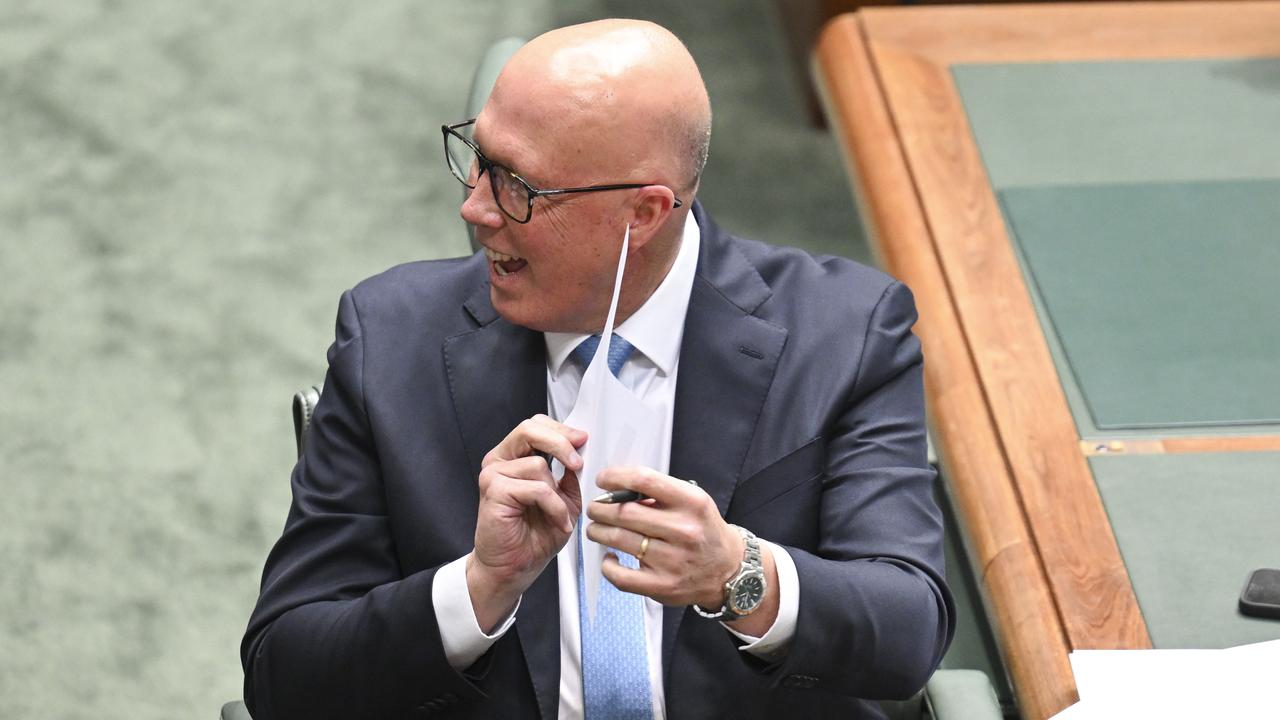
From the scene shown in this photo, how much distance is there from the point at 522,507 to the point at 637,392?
1.10 ft

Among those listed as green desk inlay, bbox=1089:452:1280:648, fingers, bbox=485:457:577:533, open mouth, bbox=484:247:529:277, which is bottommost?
green desk inlay, bbox=1089:452:1280:648

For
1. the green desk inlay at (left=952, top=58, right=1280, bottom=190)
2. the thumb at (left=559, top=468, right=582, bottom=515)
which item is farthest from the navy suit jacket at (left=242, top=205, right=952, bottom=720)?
the green desk inlay at (left=952, top=58, right=1280, bottom=190)

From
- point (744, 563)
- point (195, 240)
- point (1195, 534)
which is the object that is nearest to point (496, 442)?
point (744, 563)

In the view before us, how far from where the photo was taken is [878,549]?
5.73 ft

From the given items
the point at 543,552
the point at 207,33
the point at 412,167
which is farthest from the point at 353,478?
the point at 207,33

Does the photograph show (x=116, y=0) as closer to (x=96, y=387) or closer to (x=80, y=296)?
(x=80, y=296)

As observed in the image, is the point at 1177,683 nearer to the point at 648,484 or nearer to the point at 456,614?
the point at 648,484

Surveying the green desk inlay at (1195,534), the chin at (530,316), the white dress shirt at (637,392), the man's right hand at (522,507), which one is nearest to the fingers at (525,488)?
the man's right hand at (522,507)

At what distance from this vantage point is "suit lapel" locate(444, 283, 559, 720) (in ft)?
5.82

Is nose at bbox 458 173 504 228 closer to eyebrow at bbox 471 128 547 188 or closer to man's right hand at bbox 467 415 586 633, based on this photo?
eyebrow at bbox 471 128 547 188

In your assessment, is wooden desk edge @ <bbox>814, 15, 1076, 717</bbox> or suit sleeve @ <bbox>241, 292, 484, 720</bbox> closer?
suit sleeve @ <bbox>241, 292, 484, 720</bbox>

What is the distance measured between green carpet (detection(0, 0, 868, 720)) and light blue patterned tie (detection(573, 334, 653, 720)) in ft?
4.18

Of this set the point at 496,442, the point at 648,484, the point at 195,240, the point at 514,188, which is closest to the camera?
the point at 648,484

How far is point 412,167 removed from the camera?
4125mm
